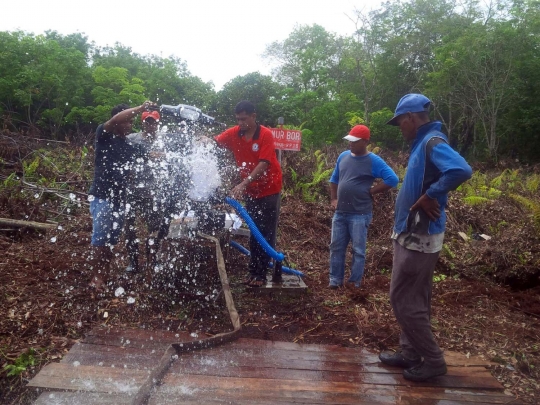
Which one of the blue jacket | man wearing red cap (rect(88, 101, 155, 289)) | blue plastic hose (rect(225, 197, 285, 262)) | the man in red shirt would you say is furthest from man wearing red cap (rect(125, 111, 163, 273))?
the blue jacket

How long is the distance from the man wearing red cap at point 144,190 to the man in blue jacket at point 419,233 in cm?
297

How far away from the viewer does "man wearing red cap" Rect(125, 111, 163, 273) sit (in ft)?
16.5

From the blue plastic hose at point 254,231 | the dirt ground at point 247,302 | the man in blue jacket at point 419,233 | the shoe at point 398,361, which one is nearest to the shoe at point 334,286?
the dirt ground at point 247,302

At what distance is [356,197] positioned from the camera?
5.24 metres

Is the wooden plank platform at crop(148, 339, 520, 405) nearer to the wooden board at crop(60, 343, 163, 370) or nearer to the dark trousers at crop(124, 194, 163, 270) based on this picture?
the wooden board at crop(60, 343, 163, 370)

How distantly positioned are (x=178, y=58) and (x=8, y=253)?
30406 mm

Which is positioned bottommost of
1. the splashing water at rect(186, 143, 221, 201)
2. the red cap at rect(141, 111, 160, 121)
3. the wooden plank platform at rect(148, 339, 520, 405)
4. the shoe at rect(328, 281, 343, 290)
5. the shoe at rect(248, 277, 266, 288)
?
the shoe at rect(328, 281, 343, 290)

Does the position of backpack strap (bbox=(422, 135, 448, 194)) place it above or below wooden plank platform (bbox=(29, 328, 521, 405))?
above

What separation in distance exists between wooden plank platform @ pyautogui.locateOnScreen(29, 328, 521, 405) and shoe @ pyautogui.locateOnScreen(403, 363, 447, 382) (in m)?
0.04

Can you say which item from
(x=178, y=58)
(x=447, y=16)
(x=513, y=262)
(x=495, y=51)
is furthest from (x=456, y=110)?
(x=513, y=262)

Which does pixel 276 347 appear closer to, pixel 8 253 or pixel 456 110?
pixel 8 253

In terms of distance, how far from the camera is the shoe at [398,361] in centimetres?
338

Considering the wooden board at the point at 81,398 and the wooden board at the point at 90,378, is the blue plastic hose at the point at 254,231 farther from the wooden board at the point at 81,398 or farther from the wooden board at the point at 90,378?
the wooden board at the point at 81,398

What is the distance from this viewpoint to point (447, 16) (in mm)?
30922
